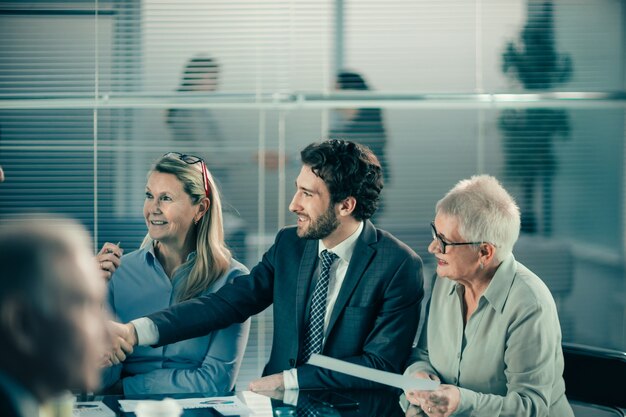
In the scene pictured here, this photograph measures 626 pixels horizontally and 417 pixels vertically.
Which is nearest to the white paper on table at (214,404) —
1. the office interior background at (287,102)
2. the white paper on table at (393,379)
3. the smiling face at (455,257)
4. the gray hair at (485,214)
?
the white paper on table at (393,379)

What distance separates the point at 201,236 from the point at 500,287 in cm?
114

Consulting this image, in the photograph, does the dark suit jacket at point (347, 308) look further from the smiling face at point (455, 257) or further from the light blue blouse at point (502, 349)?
the smiling face at point (455, 257)

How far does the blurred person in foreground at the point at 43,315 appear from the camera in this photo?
0.97m

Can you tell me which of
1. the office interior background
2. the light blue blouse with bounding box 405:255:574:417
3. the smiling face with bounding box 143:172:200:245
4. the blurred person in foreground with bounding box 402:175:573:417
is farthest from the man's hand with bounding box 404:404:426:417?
the office interior background

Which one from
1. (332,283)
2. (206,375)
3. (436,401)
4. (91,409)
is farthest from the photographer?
(332,283)

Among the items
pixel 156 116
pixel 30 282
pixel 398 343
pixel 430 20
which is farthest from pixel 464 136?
pixel 30 282

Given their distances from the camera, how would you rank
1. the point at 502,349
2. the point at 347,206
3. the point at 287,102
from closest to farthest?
the point at 502,349
the point at 347,206
the point at 287,102

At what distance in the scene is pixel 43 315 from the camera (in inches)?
38.2

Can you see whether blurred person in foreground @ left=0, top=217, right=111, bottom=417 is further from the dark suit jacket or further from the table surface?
the dark suit jacket

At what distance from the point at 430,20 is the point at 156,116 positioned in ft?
4.91

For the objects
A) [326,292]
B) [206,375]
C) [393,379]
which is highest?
[326,292]

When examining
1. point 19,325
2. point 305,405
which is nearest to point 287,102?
point 305,405

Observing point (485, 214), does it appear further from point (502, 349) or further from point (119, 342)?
point (119, 342)

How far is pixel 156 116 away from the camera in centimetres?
458
